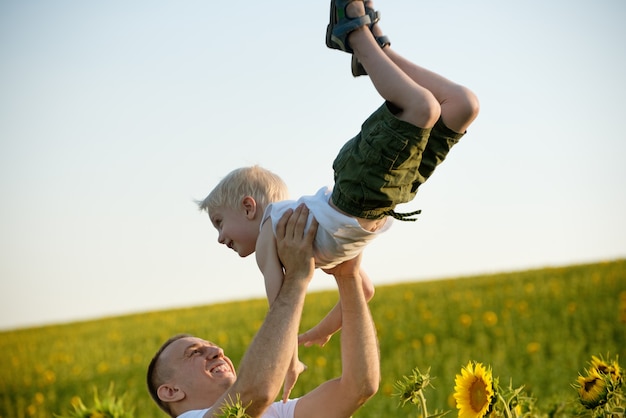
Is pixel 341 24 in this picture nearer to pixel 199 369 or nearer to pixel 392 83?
pixel 392 83

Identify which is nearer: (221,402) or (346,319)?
(221,402)

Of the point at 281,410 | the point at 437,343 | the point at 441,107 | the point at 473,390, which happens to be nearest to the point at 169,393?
the point at 281,410

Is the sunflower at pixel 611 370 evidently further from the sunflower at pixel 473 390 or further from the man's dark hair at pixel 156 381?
the man's dark hair at pixel 156 381

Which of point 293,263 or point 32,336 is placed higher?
point 32,336

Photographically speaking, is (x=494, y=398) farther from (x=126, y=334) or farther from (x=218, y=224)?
(x=126, y=334)

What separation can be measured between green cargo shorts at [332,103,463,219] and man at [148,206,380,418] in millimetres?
225

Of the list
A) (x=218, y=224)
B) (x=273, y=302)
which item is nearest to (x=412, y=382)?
(x=273, y=302)

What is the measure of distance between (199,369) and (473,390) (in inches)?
51.7

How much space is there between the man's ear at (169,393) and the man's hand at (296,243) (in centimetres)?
94

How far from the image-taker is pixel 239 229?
128 inches

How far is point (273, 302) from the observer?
9.41 feet

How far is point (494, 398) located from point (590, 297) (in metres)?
10.2

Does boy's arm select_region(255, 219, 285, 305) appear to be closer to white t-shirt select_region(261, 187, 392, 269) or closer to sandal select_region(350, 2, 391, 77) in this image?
white t-shirt select_region(261, 187, 392, 269)

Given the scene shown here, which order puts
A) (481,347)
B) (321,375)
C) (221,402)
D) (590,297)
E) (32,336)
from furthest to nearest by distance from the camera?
1. (32,336)
2. (590,297)
3. (481,347)
4. (321,375)
5. (221,402)
